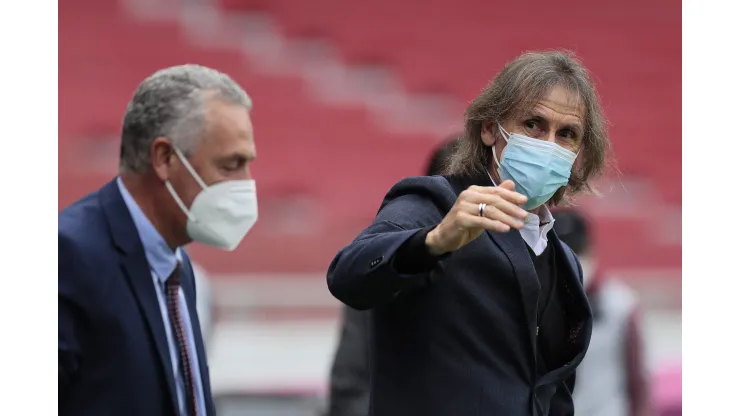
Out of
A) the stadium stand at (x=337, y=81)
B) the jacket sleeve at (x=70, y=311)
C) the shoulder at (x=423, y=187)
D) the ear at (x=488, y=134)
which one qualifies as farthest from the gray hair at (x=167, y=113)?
the stadium stand at (x=337, y=81)

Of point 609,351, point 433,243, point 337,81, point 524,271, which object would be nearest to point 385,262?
point 433,243

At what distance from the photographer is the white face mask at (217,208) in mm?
2107

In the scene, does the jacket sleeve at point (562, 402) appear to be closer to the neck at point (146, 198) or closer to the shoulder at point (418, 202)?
the shoulder at point (418, 202)

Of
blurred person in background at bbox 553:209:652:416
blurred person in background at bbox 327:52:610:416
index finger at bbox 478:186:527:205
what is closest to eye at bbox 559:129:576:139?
blurred person in background at bbox 327:52:610:416

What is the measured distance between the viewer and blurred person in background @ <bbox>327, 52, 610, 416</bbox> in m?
1.78

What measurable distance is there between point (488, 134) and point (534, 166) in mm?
176

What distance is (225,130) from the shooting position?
209 cm

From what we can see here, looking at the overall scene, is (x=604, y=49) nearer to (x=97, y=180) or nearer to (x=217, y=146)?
(x=97, y=180)

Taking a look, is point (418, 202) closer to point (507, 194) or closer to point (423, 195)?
point (423, 195)

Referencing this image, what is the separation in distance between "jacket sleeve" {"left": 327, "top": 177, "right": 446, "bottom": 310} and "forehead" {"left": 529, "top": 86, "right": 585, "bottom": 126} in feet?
1.04

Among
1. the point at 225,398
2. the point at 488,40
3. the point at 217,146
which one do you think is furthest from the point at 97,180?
the point at 217,146

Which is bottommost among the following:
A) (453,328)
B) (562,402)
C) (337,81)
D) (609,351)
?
(609,351)

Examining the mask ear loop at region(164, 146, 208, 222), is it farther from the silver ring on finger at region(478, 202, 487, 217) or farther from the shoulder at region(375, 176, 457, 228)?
the silver ring on finger at region(478, 202, 487, 217)

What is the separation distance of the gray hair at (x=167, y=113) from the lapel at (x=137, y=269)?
85 millimetres
